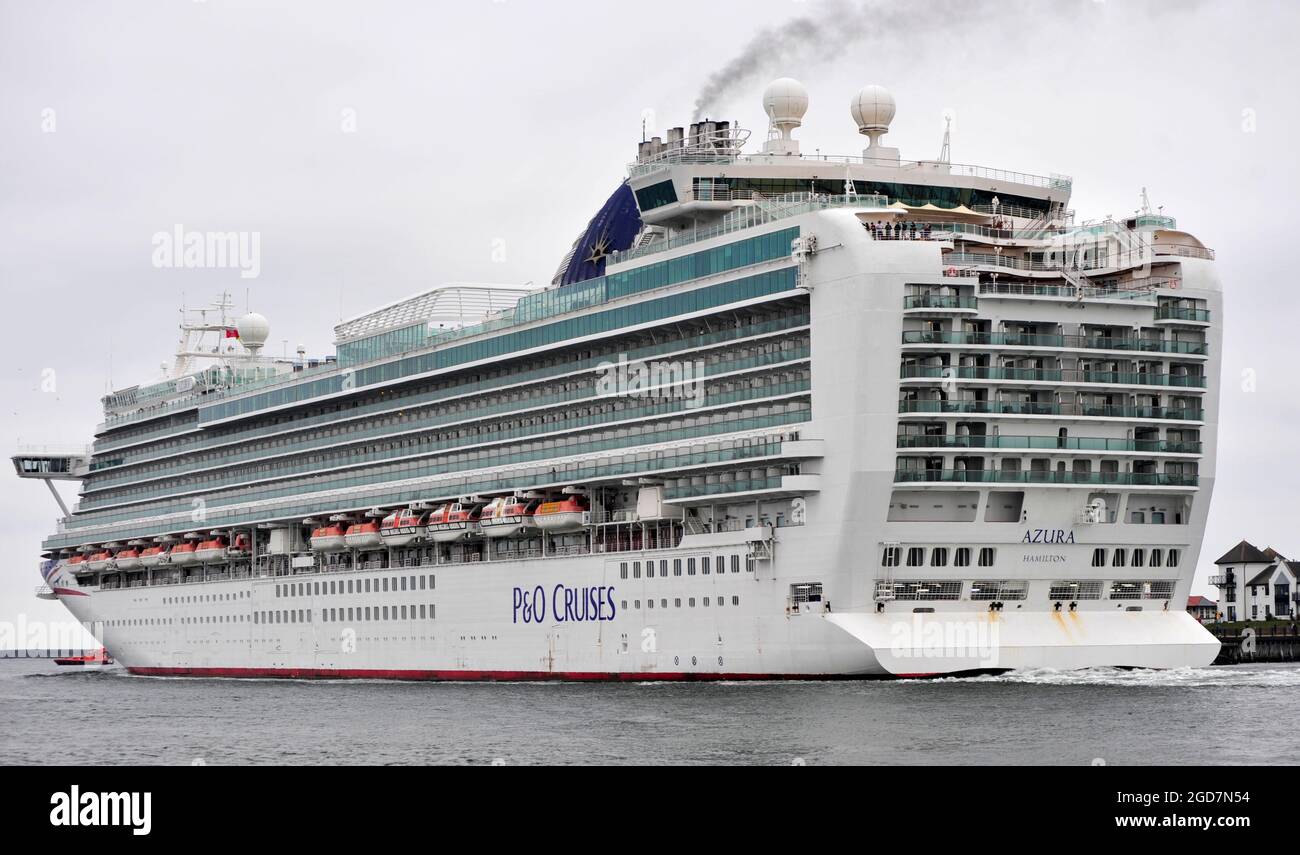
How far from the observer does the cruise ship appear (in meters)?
55.1

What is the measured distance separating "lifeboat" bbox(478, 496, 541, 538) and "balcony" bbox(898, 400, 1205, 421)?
19.3 meters

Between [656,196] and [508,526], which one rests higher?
[656,196]

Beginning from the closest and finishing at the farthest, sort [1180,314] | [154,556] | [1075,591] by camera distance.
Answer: [1075,591] → [1180,314] → [154,556]

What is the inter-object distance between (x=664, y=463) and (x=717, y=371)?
3.64m

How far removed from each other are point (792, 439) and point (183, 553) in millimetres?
47392

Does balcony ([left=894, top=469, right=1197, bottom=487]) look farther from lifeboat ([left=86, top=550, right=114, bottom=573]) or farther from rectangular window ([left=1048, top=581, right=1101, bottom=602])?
lifeboat ([left=86, top=550, right=114, bottom=573])

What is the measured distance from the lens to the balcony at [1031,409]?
55.2 meters

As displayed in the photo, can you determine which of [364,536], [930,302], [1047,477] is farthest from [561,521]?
[1047,477]

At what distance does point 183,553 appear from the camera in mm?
94500
